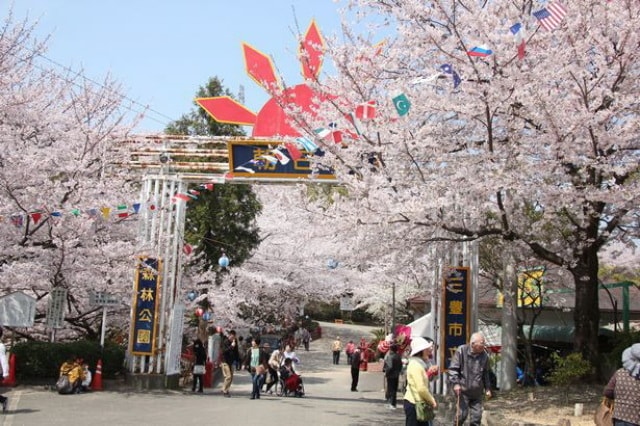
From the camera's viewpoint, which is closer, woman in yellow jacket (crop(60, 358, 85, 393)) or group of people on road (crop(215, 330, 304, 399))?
woman in yellow jacket (crop(60, 358, 85, 393))

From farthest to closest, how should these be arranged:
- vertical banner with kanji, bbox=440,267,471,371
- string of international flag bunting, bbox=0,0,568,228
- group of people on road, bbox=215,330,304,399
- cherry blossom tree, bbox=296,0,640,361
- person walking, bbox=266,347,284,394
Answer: person walking, bbox=266,347,284,394
group of people on road, bbox=215,330,304,399
vertical banner with kanji, bbox=440,267,471,371
cherry blossom tree, bbox=296,0,640,361
string of international flag bunting, bbox=0,0,568,228

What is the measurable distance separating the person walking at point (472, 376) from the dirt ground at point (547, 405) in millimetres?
2057

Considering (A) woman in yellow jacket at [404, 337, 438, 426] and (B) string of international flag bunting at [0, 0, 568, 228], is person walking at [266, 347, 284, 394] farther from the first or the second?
(A) woman in yellow jacket at [404, 337, 438, 426]

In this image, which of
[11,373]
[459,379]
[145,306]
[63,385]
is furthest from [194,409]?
[459,379]

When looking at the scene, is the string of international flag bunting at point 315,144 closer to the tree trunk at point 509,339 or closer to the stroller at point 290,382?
the stroller at point 290,382

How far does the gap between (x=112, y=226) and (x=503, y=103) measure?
39.8 feet

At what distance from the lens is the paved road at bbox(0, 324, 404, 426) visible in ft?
36.6

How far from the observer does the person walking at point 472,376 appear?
27.0 ft

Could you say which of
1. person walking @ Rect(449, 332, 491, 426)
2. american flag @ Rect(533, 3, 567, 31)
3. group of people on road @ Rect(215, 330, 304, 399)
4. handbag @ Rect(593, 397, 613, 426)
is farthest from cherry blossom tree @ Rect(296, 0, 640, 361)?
group of people on road @ Rect(215, 330, 304, 399)

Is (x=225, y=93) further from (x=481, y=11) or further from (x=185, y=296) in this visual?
(x=481, y=11)

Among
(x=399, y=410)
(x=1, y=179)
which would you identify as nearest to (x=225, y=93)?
(x=1, y=179)

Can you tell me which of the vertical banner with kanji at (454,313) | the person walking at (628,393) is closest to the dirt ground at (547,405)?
the vertical banner with kanji at (454,313)

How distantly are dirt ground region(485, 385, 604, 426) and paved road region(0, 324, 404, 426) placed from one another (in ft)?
6.90

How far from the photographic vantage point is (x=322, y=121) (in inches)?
Answer: 451
